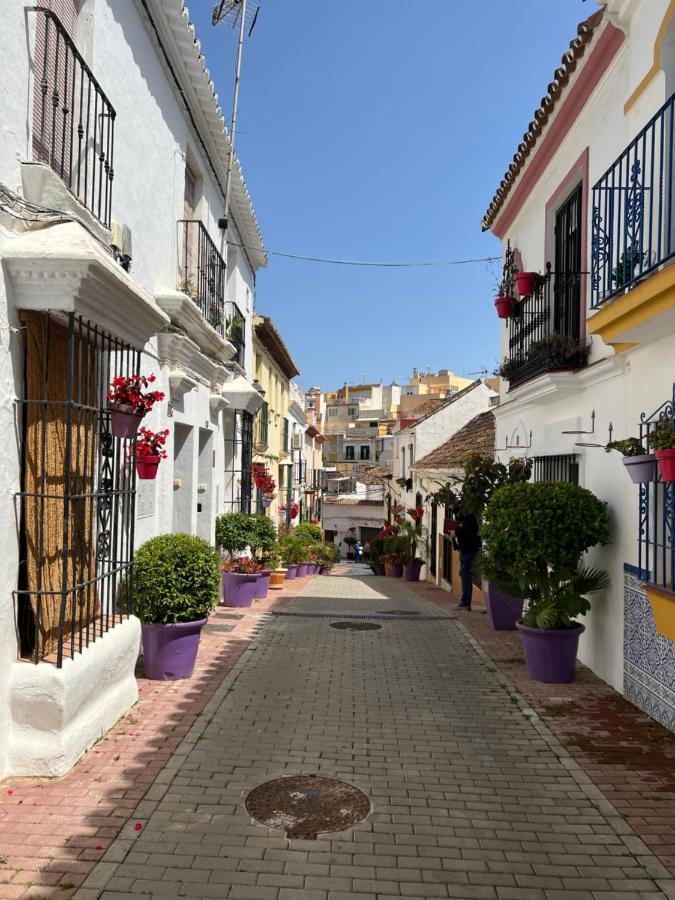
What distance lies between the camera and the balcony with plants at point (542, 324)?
7.88 metres

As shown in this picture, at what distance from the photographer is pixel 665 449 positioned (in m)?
4.85

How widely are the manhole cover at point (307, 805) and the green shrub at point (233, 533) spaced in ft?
23.2

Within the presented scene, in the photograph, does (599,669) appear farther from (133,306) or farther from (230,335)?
(230,335)

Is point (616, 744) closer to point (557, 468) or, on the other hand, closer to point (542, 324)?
point (557, 468)

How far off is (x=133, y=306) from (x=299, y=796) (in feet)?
11.4

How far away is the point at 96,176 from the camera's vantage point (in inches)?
248

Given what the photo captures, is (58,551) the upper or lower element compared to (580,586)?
upper

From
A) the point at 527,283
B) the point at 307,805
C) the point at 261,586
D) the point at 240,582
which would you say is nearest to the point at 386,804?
the point at 307,805

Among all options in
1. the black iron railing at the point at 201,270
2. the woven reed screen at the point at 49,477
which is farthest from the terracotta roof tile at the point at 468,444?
the woven reed screen at the point at 49,477

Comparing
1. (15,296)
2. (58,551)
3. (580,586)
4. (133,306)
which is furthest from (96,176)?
(580,586)

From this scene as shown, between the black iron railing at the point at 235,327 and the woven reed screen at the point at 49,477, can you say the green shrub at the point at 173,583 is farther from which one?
the black iron railing at the point at 235,327

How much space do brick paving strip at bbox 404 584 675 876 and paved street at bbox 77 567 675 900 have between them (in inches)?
4.8

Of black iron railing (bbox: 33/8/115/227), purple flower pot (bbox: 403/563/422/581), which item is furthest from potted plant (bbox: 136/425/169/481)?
purple flower pot (bbox: 403/563/422/581)

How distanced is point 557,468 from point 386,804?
537 cm
